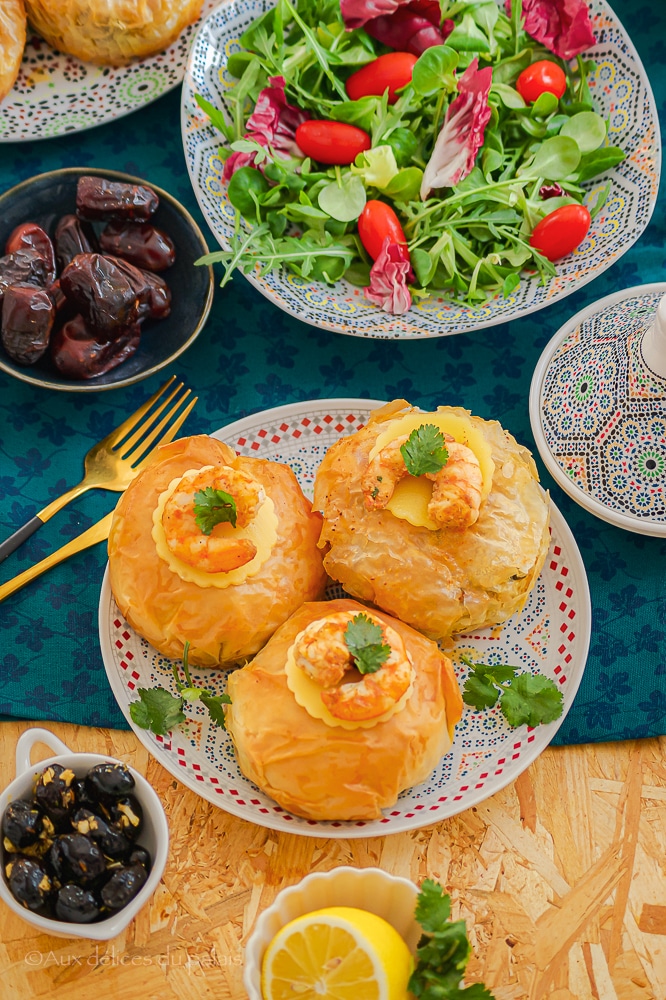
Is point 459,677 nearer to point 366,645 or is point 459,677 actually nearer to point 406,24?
point 366,645

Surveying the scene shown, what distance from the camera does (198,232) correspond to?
2.67 m

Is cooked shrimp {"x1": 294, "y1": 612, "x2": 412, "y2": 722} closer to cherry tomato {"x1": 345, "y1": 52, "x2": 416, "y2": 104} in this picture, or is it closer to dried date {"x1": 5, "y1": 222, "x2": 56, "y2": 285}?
dried date {"x1": 5, "y1": 222, "x2": 56, "y2": 285}

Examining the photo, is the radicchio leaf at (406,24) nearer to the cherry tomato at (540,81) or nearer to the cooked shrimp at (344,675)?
the cherry tomato at (540,81)

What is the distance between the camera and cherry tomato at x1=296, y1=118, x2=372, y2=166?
8.76ft

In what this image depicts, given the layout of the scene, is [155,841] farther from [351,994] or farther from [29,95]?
[29,95]

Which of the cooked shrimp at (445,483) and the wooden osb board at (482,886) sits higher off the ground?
the cooked shrimp at (445,483)

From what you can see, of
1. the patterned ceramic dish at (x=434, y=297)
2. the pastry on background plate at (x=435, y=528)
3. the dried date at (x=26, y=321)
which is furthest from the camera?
the patterned ceramic dish at (x=434, y=297)

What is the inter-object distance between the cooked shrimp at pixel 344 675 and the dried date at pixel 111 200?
4.68 feet

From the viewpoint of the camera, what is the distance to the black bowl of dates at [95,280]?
8.18ft

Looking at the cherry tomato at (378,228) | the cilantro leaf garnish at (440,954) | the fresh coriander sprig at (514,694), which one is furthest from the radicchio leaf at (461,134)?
the cilantro leaf garnish at (440,954)

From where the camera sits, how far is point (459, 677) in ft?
7.72

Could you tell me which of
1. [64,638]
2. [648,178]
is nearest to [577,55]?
[648,178]

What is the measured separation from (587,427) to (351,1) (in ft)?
4.97

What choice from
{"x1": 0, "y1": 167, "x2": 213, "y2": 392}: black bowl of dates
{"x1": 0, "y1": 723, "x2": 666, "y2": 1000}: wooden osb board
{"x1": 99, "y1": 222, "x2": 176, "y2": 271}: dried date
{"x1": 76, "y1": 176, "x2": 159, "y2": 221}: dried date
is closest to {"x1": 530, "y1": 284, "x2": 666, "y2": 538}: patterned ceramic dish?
{"x1": 0, "y1": 723, "x2": 666, "y2": 1000}: wooden osb board
